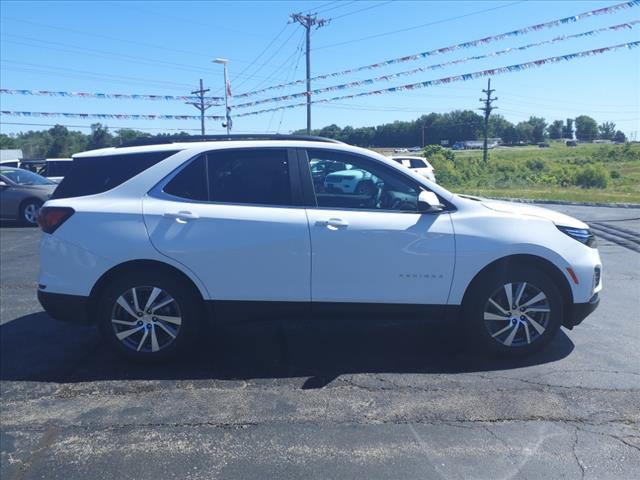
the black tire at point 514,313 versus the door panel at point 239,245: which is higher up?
the door panel at point 239,245

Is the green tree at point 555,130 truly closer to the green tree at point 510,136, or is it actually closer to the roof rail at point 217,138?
the green tree at point 510,136

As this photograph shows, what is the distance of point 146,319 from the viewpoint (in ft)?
14.9

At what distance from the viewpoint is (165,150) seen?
15.7 feet

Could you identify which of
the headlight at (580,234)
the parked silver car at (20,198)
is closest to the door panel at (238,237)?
the headlight at (580,234)

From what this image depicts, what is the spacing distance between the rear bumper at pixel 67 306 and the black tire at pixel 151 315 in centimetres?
13

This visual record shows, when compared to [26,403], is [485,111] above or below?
above

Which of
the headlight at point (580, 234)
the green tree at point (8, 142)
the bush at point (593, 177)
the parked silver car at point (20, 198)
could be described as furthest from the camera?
the green tree at point (8, 142)

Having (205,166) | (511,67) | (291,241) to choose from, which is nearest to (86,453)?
(291,241)

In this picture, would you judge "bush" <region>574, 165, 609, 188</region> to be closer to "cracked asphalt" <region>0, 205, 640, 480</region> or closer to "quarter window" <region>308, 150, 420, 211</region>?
"cracked asphalt" <region>0, 205, 640, 480</region>

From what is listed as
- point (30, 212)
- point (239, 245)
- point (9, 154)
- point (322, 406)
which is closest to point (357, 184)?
point (239, 245)

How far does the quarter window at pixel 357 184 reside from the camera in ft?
15.2

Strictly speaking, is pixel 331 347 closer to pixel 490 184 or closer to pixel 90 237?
pixel 90 237

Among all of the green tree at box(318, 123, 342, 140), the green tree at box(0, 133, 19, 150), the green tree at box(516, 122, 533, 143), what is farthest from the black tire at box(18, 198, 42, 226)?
the green tree at box(516, 122, 533, 143)

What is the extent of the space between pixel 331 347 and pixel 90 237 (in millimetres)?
2178
